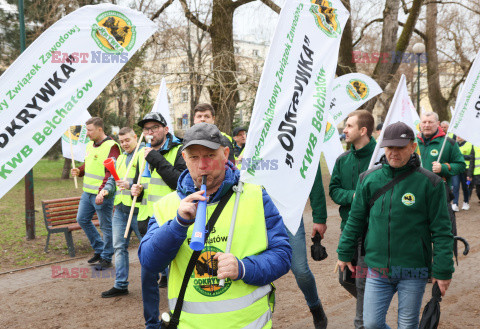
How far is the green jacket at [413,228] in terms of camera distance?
3.35 metres

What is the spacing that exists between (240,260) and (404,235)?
164 centimetres

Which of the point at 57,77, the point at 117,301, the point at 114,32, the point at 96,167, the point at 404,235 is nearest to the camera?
the point at 404,235

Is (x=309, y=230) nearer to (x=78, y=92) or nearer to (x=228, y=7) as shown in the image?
(x=78, y=92)

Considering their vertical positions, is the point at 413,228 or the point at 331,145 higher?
the point at 331,145

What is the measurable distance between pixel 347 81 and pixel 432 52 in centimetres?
1612

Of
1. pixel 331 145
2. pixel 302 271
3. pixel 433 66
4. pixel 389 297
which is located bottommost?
pixel 302 271

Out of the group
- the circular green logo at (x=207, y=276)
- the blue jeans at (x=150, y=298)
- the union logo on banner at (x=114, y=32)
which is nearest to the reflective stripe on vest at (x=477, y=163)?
the union logo on banner at (x=114, y=32)

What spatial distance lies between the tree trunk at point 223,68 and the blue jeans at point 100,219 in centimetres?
634

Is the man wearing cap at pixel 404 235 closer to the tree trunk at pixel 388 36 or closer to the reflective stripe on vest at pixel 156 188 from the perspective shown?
the reflective stripe on vest at pixel 156 188

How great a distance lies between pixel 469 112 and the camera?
6.10 metres

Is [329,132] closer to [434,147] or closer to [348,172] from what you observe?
[434,147]

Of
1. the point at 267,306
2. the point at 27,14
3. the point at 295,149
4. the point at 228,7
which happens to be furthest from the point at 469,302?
the point at 27,14

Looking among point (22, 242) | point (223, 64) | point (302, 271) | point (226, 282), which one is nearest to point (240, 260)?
point (226, 282)

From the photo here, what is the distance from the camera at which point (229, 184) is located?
2406mm
